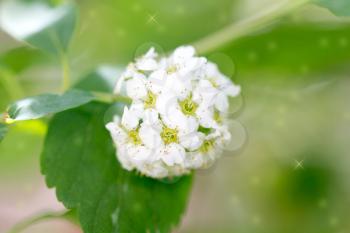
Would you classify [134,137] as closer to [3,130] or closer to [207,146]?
[207,146]

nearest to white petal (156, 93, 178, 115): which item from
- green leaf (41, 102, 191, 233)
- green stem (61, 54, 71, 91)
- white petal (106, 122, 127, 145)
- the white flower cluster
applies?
the white flower cluster

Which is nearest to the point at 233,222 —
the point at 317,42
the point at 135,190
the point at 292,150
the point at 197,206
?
the point at 197,206

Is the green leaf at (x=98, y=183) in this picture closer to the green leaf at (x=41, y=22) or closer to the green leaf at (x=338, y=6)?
the green leaf at (x=41, y=22)

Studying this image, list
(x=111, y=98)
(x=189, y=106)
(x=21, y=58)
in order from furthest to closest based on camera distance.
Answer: (x=21, y=58) < (x=111, y=98) < (x=189, y=106)

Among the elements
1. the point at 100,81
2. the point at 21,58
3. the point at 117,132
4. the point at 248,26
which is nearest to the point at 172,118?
the point at 117,132

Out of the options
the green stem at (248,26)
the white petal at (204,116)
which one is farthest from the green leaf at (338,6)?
Answer: the white petal at (204,116)

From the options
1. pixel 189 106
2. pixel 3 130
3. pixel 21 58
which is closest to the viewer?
pixel 3 130
